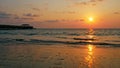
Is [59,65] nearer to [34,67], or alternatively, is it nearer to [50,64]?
[50,64]

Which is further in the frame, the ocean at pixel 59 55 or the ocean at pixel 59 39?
the ocean at pixel 59 39

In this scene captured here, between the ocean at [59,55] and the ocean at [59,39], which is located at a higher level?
the ocean at [59,55]

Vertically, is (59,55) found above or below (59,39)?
above

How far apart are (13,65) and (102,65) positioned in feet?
14.7

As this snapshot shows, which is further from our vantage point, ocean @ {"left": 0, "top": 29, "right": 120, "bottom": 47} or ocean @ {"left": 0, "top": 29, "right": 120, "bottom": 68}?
ocean @ {"left": 0, "top": 29, "right": 120, "bottom": 47}

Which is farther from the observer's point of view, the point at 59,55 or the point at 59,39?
the point at 59,39

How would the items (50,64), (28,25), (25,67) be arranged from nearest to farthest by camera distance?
(25,67), (50,64), (28,25)

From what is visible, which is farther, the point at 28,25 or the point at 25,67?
the point at 28,25

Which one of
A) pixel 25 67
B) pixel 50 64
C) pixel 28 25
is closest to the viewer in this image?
pixel 25 67

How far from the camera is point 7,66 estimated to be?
34.3 feet

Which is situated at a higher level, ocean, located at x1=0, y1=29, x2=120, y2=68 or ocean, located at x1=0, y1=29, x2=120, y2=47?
ocean, located at x1=0, y1=29, x2=120, y2=68

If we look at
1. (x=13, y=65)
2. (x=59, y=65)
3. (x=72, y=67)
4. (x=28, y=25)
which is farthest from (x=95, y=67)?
(x=28, y=25)

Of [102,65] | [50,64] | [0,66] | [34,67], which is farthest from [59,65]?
[0,66]

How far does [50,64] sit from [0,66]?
2493 mm
